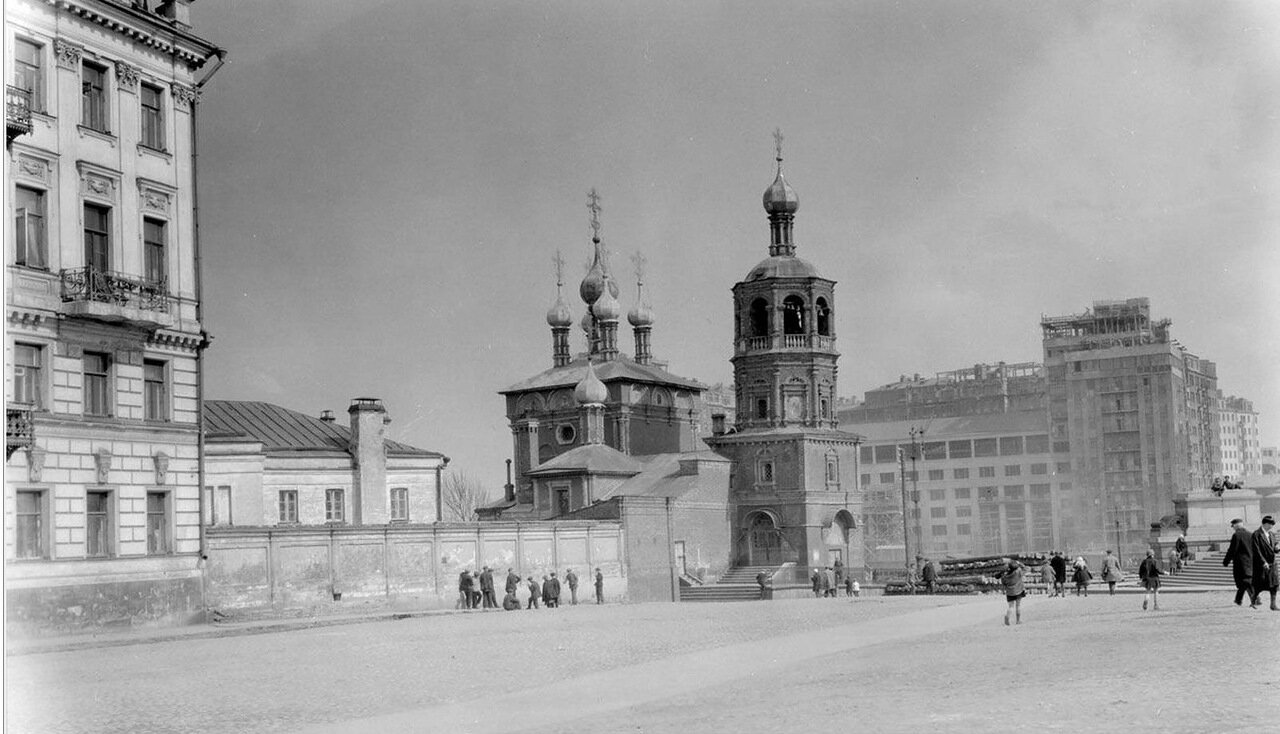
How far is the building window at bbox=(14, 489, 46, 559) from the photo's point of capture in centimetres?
2641

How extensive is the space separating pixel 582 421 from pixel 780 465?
1121cm

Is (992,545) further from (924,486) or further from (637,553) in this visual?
(637,553)

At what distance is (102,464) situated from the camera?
28.3 metres

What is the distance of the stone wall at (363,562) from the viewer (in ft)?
124

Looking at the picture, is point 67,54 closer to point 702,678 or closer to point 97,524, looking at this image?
point 97,524

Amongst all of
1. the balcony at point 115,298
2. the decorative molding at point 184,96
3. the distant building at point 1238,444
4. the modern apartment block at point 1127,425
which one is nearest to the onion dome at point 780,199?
the modern apartment block at point 1127,425

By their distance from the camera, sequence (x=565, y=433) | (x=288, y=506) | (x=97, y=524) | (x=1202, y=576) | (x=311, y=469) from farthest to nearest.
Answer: (x=565, y=433) → (x=311, y=469) → (x=288, y=506) → (x=1202, y=576) → (x=97, y=524)

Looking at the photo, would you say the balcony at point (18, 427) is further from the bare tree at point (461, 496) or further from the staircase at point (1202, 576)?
the bare tree at point (461, 496)

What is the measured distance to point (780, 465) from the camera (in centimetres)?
→ 7050

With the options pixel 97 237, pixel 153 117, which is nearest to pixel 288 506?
pixel 153 117

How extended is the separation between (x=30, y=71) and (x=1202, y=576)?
28.0 m

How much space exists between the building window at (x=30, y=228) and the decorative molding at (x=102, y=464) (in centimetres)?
353

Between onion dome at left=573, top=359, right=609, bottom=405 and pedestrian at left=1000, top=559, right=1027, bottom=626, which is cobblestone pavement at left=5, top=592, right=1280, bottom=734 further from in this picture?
onion dome at left=573, top=359, right=609, bottom=405

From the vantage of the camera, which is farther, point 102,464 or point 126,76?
point 126,76
